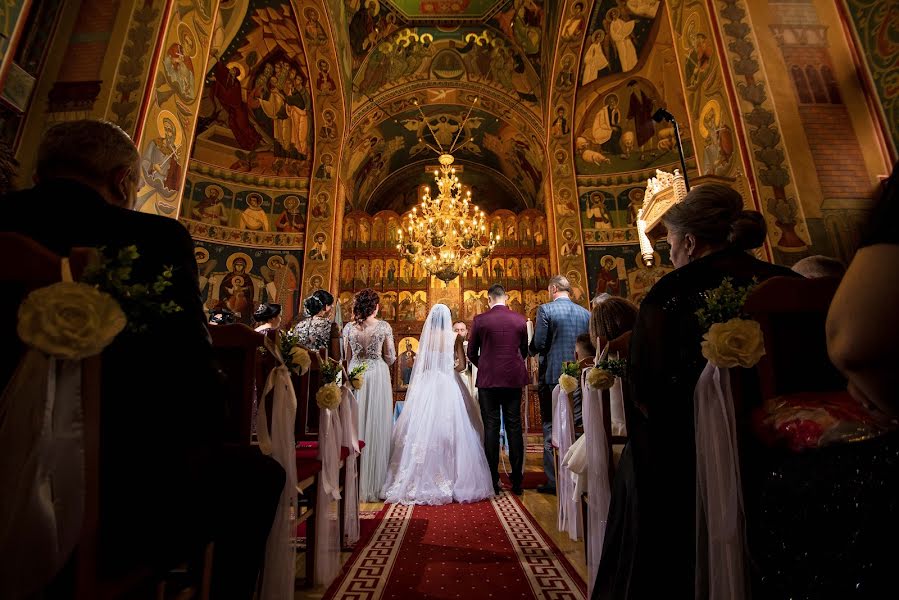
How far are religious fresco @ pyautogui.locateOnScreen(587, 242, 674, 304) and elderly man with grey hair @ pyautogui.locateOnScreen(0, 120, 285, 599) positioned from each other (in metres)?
10.2

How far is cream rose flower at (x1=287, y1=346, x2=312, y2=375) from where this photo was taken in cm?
222

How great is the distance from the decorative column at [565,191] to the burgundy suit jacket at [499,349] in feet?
20.1

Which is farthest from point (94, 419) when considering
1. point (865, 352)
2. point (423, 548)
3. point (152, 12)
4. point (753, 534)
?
point (152, 12)

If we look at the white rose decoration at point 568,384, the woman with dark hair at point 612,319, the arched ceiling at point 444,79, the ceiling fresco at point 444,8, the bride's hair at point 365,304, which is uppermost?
the ceiling fresco at point 444,8

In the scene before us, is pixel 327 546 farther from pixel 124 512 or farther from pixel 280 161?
pixel 280 161

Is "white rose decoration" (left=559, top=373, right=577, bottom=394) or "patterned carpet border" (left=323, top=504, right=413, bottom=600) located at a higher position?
"white rose decoration" (left=559, top=373, right=577, bottom=394)

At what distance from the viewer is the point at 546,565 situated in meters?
2.56

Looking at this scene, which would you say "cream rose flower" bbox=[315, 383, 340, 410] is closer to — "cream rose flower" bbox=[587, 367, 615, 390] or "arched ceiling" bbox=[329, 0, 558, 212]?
"cream rose flower" bbox=[587, 367, 615, 390]

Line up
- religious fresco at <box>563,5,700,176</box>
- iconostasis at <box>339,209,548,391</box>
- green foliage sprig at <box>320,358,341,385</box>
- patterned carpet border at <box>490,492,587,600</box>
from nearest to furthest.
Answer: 1. patterned carpet border at <box>490,492,587,600</box>
2. green foliage sprig at <box>320,358,341,385</box>
3. religious fresco at <box>563,5,700,176</box>
4. iconostasis at <box>339,209,548,391</box>

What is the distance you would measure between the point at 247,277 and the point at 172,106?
5725mm

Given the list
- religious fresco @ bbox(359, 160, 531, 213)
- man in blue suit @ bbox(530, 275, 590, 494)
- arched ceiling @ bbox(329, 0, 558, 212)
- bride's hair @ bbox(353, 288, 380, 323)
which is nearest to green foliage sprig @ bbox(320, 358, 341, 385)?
bride's hair @ bbox(353, 288, 380, 323)

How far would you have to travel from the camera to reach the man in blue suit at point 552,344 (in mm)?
4645

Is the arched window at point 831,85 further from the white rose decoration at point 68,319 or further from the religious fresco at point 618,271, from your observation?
the white rose decoration at point 68,319

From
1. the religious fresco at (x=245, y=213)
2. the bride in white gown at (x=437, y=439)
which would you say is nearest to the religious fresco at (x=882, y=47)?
the bride in white gown at (x=437, y=439)
